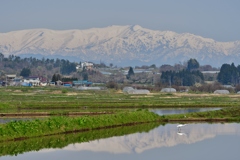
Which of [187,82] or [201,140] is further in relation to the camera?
[187,82]

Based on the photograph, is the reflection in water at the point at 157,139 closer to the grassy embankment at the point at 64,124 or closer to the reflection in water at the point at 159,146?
the reflection in water at the point at 159,146

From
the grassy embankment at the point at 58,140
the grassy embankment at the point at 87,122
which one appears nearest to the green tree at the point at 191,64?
the grassy embankment at the point at 87,122

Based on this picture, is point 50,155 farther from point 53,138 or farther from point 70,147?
point 53,138

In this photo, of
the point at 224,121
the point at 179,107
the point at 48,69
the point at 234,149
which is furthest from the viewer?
the point at 48,69

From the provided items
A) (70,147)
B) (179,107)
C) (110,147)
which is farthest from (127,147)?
(179,107)

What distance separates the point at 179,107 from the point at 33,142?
26540mm

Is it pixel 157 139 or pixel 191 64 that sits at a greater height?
pixel 191 64

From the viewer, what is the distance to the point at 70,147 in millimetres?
23234

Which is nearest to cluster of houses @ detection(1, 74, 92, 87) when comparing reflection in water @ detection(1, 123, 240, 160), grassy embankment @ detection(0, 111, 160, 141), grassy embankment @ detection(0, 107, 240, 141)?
grassy embankment @ detection(0, 107, 240, 141)

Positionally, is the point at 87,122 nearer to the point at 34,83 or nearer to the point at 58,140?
the point at 58,140

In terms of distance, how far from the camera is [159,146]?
24.2 meters

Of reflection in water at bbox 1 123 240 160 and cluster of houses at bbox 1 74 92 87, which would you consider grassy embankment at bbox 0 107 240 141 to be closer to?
reflection in water at bbox 1 123 240 160

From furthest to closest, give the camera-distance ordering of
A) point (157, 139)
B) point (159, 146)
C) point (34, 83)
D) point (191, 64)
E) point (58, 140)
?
point (191, 64), point (34, 83), point (157, 139), point (58, 140), point (159, 146)

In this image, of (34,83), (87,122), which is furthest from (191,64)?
(87,122)
